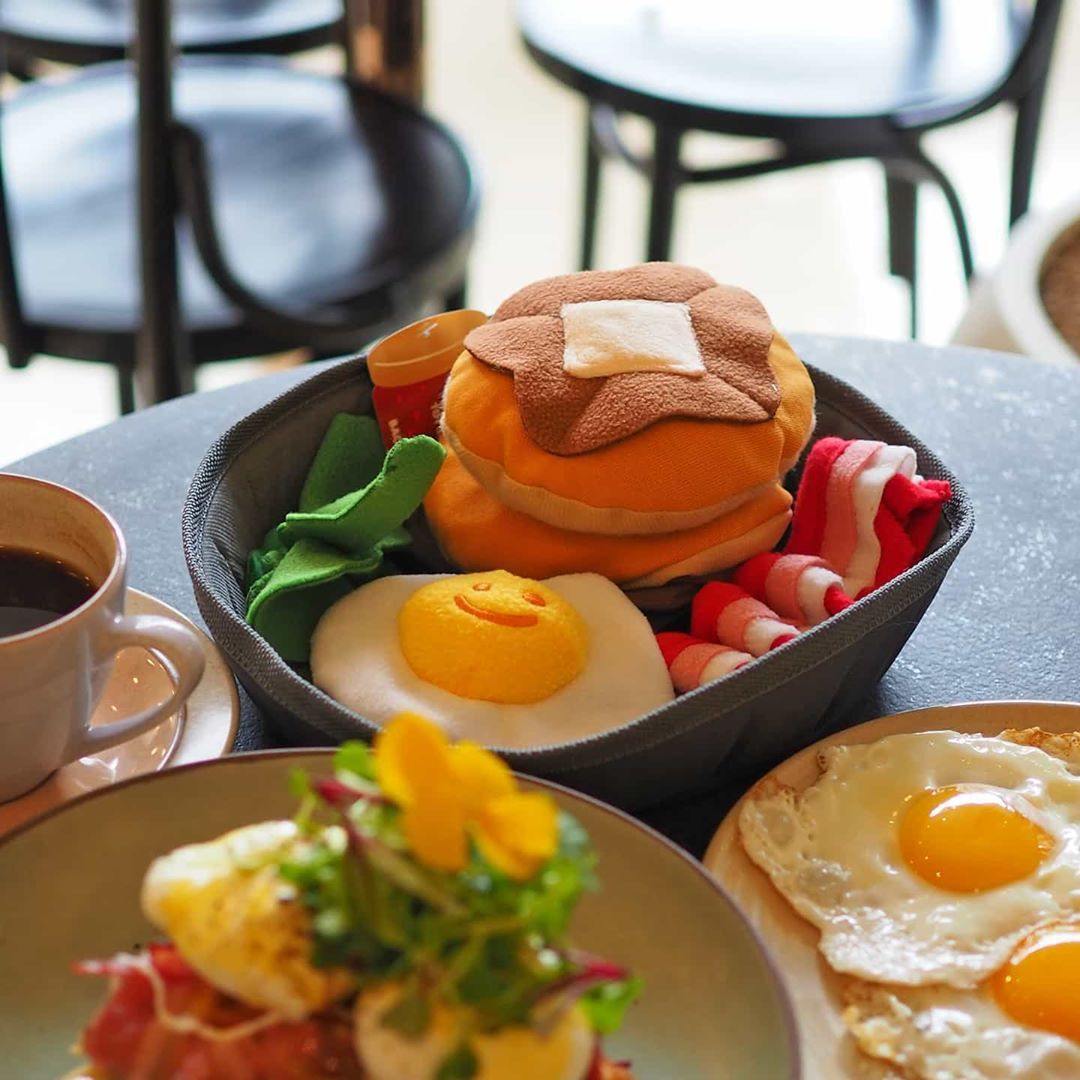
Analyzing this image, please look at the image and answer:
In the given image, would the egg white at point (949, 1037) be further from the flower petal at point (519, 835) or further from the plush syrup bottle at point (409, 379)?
the plush syrup bottle at point (409, 379)

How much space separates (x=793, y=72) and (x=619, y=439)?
1.22 m

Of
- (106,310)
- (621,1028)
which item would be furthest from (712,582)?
(106,310)

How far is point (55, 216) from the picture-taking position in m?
1.62

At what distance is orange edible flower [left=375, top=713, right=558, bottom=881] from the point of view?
0.38m

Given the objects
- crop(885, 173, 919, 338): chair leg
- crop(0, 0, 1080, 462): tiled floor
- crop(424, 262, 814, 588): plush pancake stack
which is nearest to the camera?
crop(424, 262, 814, 588): plush pancake stack

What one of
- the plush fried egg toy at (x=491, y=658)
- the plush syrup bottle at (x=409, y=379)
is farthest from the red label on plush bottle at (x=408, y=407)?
the plush fried egg toy at (x=491, y=658)

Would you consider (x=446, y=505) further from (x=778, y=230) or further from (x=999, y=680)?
(x=778, y=230)

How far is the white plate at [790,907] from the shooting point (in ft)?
1.89

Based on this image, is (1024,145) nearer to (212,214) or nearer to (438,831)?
(212,214)

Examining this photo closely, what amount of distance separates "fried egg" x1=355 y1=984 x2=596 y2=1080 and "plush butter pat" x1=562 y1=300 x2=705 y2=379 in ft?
1.35

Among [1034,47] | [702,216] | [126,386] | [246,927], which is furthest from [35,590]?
[702,216]

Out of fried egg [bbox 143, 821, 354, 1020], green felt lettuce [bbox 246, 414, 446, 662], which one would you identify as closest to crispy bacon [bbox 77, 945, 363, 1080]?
fried egg [bbox 143, 821, 354, 1020]

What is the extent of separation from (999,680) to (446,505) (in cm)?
32

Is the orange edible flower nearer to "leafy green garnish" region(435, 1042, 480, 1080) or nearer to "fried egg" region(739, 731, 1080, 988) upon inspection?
"leafy green garnish" region(435, 1042, 480, 1080)
